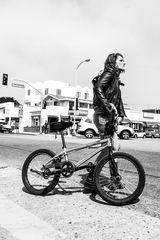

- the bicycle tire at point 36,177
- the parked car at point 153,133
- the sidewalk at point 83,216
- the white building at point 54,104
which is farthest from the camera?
the white building at point 54,104

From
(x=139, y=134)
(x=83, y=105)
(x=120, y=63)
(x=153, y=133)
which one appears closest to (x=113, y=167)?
(x=120, y=63)

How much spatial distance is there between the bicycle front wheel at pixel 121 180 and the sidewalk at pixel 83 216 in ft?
0.44

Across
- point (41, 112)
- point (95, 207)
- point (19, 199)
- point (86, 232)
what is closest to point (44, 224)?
Result: point (86, 232)

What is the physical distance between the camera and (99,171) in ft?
12.9

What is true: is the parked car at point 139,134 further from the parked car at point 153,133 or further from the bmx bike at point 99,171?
the bmx bike at point 99,171

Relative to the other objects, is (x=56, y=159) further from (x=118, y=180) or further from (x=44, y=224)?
(x=44, y=224)

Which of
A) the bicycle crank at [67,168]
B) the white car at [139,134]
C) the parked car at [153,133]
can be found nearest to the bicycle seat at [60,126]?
the bicycle crank at [67,168]

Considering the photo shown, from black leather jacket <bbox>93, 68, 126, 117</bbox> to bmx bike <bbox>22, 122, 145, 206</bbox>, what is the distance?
0.36m

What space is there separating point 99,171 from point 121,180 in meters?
0.33

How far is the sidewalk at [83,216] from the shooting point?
9.22ft

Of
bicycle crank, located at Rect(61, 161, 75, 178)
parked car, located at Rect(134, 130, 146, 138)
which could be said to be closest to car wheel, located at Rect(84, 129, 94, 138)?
parked car, located at Rect(134, 130, 146, 138)

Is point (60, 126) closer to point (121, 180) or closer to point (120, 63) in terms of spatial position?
point (121, 180)

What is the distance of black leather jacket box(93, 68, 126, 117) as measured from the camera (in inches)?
172

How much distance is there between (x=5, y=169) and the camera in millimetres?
6312
